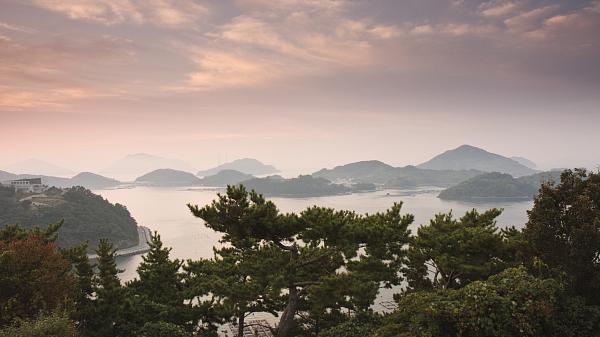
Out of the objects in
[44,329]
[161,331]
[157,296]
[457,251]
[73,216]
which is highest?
[457,251]

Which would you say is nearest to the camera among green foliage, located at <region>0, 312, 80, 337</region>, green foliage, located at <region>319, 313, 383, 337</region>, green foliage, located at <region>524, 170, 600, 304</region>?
green foliage, located at <region>0, 312, 80, 337</region>

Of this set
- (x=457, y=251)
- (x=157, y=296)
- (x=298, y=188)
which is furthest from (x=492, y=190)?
(x=157, y=296)

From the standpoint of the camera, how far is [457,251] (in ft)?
40.9

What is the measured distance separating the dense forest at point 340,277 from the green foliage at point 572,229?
0.03 metres

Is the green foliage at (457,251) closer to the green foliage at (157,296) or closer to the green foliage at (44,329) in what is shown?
the green foliage at (157,296)

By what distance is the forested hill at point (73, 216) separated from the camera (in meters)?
63.7

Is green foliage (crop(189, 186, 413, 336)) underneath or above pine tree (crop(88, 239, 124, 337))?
Answer: above

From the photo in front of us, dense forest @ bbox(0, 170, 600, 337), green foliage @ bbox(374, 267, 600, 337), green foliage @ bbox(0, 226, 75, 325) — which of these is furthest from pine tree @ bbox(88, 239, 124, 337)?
green foliage @ bbox(374, 267, 600, 337)

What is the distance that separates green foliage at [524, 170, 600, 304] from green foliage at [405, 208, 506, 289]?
2.36m

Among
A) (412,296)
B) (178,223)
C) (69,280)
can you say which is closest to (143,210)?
(178,223)

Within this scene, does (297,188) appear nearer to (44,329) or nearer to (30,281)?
(30,281)

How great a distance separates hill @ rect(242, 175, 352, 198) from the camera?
164 metres

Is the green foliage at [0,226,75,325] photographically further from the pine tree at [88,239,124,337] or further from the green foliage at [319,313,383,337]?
the green foliage at [319,313,383,337]

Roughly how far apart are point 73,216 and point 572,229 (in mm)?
76140
